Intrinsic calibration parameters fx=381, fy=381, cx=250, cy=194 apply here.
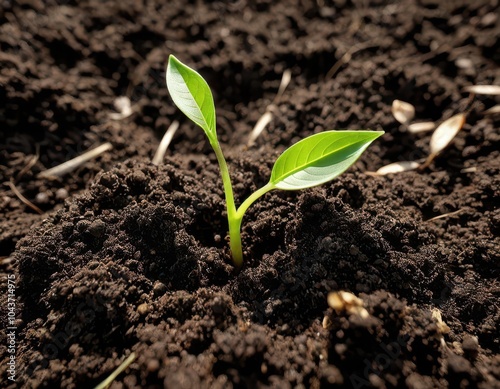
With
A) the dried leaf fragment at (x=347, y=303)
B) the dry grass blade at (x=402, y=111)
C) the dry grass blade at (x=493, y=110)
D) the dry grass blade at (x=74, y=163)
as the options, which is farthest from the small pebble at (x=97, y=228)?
the dry grass blade at (x=493, y=110)

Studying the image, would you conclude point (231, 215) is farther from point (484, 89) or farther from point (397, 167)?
point (484, 89)

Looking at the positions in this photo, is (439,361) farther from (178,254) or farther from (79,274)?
(79,274)

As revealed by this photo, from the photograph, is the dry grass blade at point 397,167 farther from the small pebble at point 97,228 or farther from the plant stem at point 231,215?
the small pebble at point 97,228

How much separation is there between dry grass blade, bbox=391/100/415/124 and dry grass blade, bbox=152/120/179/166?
0.91 meters

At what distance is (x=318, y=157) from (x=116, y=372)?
738 mm

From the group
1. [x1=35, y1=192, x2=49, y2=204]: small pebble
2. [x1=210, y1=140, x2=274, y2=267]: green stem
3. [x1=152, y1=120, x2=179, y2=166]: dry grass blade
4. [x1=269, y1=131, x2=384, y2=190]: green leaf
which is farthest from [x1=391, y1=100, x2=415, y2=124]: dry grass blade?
[x1=35, y1=192, x2=49, y2=204]: small pebble

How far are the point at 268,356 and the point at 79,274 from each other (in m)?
0.54

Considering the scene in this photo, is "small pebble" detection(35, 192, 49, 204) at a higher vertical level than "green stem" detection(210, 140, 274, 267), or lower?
lower

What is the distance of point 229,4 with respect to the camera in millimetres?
2049

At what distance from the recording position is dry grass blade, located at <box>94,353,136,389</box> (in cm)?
90

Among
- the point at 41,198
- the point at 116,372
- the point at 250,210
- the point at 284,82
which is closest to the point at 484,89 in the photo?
the point at 284,82

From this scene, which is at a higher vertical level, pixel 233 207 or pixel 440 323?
pixel 233 207

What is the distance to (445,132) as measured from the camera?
147 centimetres

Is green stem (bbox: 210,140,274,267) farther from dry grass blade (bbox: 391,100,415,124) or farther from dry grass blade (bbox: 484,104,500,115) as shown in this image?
dry grass blade (bbox: 484,104,500,115)
